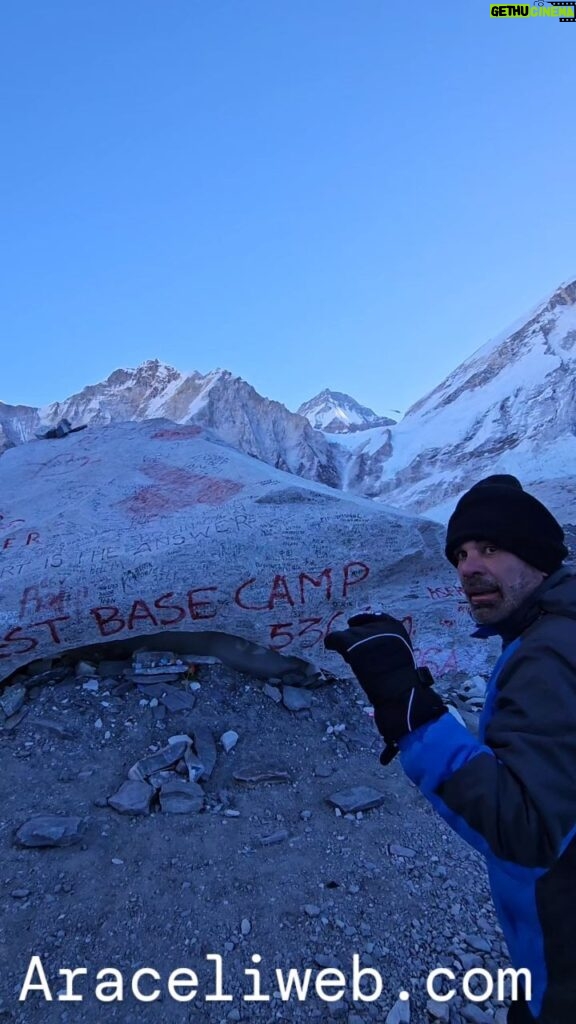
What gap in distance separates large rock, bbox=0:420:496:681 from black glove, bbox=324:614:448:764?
2932 mm

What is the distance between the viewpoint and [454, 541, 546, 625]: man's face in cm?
200

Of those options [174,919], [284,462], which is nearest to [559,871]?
[174,919]

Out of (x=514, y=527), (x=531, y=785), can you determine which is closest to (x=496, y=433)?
(x=514, y=527)

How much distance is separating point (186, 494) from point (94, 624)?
183 centimetres

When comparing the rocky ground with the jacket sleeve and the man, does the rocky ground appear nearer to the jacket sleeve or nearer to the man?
the man

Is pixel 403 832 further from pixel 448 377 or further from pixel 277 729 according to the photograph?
pixel 448 377

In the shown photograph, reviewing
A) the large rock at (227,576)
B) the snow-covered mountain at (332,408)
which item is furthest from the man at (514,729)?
the snow-covered mountain at (332,408)

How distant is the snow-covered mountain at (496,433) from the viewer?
97.6ft

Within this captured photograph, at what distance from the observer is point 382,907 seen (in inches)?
131

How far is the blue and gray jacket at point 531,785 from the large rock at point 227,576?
3.20 m

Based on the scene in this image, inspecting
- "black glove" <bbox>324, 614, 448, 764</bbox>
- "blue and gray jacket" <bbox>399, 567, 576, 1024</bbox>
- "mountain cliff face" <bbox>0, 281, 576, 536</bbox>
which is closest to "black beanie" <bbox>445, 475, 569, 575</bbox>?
"blue and gray jacket" <bbox>399, 567, 576, 1024</bbox>

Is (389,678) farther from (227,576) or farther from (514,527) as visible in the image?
(227,576)

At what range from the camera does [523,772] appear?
56.7 inches

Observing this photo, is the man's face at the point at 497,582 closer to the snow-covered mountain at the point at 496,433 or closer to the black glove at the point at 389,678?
the black glove at the point at 389,678
